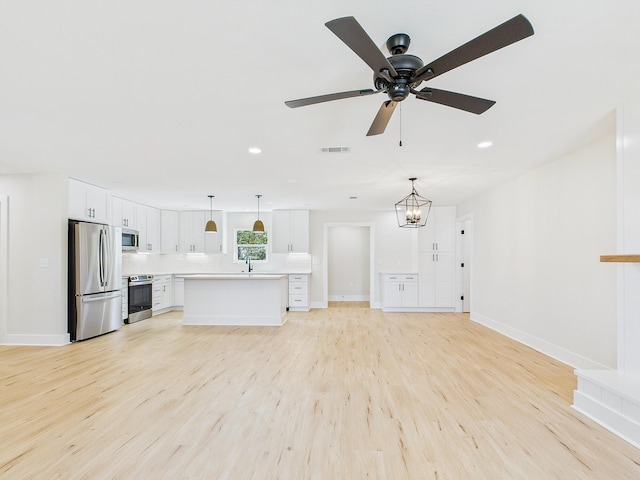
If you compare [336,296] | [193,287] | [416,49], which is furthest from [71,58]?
[336,296]

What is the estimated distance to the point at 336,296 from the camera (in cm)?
958

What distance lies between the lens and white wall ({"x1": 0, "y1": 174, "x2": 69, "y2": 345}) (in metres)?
4.78

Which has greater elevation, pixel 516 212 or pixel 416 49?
pixel 416 49

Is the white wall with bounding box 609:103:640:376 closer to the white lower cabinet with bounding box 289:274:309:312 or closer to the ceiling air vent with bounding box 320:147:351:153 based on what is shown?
the ceiling air vent with bounding box 320:147:351:153

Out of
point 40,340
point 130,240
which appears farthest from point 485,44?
point 130,240

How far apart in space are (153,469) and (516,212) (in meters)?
5.36

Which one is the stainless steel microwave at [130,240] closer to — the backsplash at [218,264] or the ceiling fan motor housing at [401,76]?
the backsplash at [218,264]

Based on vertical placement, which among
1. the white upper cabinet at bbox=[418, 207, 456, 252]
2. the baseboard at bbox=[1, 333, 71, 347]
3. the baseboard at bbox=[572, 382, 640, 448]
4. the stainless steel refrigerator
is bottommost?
the baseboard at bbox=[1, 333, 71, 347]

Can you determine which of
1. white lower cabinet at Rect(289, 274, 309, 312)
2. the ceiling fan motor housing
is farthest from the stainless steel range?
the ceiling fan motor housing

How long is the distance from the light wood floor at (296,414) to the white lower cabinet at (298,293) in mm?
2971

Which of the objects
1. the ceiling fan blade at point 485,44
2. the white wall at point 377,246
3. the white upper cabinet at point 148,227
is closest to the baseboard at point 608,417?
the ceiling fan blade at point 485,44

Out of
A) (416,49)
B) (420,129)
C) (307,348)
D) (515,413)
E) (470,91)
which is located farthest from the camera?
(307,348)

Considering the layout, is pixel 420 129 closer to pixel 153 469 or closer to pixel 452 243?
pixel 153 469

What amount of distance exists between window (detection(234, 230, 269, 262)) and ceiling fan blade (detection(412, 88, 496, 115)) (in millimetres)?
6858
